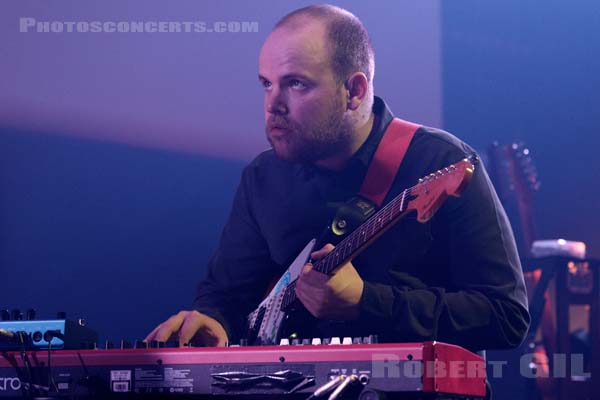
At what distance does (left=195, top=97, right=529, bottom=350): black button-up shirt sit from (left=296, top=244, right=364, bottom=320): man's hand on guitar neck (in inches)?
1.6

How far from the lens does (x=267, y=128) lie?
329 cm

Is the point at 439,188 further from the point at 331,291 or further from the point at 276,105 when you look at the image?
the point at 276,105

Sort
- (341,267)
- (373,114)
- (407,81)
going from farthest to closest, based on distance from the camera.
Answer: (407,81)
(373,114)
(341,267)

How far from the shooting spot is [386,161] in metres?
3.04

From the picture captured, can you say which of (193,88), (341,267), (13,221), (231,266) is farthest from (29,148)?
(341,267)

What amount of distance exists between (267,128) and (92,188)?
0.81 meters

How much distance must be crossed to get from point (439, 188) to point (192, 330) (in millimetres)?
1029

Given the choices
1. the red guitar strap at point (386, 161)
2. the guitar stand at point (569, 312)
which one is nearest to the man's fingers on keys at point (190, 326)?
the red guitar strap at point (386, 161)

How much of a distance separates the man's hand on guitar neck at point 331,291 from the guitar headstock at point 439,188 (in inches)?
11.1

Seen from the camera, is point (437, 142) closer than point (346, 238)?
No

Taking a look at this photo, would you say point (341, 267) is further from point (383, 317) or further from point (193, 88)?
point (193, 88)

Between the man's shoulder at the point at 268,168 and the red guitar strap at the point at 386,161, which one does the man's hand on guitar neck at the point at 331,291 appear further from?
the man's shoulder at the point at 268,168

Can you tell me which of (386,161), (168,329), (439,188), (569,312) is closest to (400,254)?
(386,161)

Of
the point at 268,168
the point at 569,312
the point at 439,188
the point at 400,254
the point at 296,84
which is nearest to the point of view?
the point at 439,188
